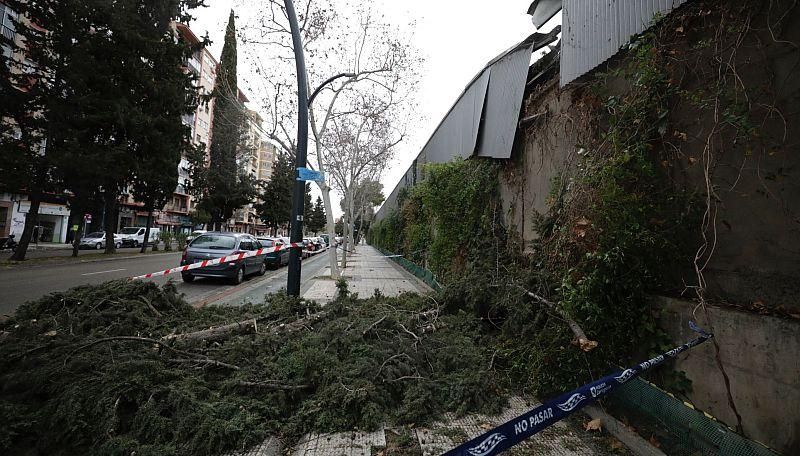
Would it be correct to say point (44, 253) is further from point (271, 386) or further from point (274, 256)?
point (271, 386)

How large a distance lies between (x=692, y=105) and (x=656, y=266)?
143 centimetres

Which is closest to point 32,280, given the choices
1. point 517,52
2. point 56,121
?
point 56,121

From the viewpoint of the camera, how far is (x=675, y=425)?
2854mm

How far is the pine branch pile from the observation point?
2756 millimetres

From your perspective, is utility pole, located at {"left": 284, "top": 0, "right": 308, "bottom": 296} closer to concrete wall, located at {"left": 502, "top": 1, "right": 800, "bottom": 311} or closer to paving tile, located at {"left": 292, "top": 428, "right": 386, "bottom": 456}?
paving tile, located at {"left": 292, "top": 428, "right": 386, "bottom": 456}

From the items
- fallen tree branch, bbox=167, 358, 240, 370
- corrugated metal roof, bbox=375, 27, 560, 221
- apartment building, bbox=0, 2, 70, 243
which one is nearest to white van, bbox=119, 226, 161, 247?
apartment building, bbox=0, 2, 70, 243

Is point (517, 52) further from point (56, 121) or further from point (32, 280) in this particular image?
point (56, 121)

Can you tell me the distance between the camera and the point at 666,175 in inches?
138

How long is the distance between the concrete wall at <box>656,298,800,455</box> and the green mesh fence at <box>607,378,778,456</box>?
1.02 feet

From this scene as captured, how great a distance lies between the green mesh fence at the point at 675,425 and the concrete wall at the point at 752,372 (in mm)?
309

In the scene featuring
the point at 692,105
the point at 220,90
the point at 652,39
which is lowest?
the point at 692,105

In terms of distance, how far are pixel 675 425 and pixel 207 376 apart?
13.1ft

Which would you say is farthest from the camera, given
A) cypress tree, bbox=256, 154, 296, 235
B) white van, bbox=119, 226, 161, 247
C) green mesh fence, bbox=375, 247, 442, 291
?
cypress tree, bbox=256, 154, 296, 235

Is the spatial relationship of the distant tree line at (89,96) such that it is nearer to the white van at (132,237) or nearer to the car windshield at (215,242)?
the car windshield at (215,242)
